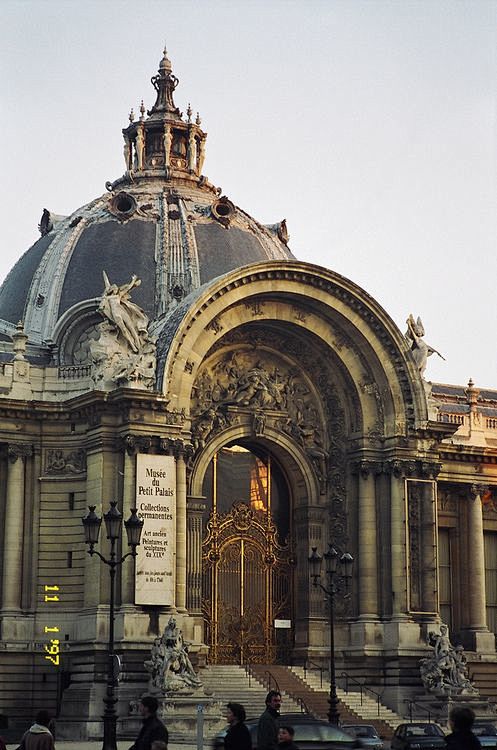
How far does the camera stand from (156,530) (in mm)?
41406

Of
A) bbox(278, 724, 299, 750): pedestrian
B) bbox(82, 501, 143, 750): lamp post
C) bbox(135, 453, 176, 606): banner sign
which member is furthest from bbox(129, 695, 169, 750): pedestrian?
bbox(135, 453, 176, 606): banner sign

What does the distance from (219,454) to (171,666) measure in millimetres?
8999

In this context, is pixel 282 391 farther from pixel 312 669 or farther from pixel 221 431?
pixel 312 669

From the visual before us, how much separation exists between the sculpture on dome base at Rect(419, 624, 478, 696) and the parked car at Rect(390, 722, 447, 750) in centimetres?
892

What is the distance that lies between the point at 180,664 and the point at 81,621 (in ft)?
12.3

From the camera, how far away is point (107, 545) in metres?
41.0

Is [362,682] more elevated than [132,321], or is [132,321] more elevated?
[132,321]

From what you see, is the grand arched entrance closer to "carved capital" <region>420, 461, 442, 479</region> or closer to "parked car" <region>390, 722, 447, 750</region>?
"carved capital" <region>420, 461, 442, 479</region>

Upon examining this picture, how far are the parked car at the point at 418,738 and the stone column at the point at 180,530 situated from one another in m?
9.74

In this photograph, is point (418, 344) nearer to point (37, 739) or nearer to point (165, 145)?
point (165, 145)

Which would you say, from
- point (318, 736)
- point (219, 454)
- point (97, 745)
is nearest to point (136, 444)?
point (219, 454)

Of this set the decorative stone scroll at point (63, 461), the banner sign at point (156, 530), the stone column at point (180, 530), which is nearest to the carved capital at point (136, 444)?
the banner sign at point (156, 530)

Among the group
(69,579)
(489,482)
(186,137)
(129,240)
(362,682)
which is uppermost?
(186,137)

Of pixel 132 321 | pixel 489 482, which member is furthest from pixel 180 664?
pixel 489 482
